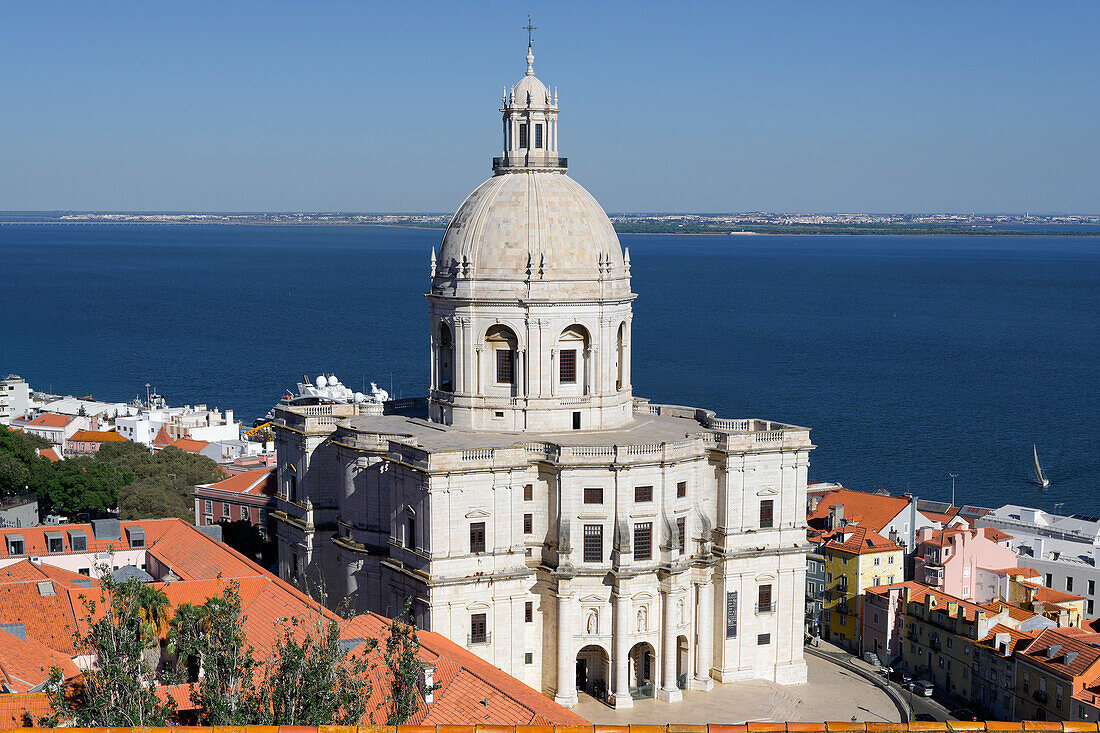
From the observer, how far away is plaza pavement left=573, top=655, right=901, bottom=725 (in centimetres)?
4934

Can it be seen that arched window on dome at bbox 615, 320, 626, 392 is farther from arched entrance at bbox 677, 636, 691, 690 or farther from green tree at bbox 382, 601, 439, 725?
green tree at bbox 382, 601, 439, 725

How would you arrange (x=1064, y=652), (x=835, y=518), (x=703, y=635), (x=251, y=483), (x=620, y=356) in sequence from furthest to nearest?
(x=251, y=483) < (x=835, y=518) < (x=620, y=356) < (x=703, y=635) < (x=1064, y=652)

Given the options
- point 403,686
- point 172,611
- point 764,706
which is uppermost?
point 403,686

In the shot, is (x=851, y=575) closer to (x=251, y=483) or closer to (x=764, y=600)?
(x=764, y=600)

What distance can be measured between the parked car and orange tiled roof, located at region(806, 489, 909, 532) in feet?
44.0

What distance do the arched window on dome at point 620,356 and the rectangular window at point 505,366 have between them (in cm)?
429

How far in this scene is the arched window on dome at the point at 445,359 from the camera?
2204 inches

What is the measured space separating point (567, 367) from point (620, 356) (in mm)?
2740

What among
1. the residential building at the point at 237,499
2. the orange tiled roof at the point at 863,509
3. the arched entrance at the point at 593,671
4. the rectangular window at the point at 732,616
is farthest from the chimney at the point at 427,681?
the orange tiled roof at the point at 863,509

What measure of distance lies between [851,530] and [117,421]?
6424 cm

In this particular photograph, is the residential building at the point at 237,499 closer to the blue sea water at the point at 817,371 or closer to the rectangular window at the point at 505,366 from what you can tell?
the rectangular window at the point at 505,366

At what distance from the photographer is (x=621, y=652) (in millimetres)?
50094

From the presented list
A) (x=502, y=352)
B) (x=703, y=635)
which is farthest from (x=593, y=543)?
(x=502, y=352)

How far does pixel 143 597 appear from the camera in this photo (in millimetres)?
42781
